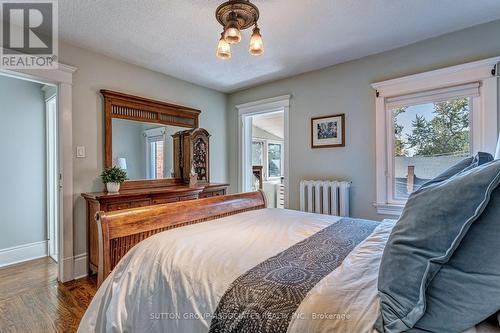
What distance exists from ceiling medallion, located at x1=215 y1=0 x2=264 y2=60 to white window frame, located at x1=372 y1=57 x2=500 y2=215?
179 cm

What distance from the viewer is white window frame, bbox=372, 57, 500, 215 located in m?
2.24

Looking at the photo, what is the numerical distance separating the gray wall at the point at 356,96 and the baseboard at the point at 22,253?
3.37m

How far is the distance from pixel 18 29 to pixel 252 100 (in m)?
2.82

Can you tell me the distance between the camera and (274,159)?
635 cm

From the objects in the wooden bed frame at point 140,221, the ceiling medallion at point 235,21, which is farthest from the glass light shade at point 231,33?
the wooden bed frame at point 140,221

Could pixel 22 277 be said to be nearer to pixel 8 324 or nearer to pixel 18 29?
pixel 8 324

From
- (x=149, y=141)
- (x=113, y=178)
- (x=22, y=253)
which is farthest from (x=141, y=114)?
(x=22, y=253)

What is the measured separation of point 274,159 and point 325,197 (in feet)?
10.8

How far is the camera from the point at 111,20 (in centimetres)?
216

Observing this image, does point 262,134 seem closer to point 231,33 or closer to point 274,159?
point 274,159

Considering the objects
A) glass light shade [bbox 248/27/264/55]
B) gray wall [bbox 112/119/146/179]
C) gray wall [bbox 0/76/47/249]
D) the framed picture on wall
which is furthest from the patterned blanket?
gray wall [bbox 0/76/47/249]

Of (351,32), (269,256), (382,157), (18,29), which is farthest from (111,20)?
(382,157)

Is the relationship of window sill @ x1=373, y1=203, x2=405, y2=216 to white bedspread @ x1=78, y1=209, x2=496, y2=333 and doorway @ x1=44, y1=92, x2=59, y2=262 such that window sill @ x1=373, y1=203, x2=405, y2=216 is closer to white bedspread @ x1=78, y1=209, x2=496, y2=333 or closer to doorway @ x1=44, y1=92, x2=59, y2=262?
white bedspread @ x1=78, y1=209, x2=496, y2=333

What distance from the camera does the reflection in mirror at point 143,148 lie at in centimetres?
298
